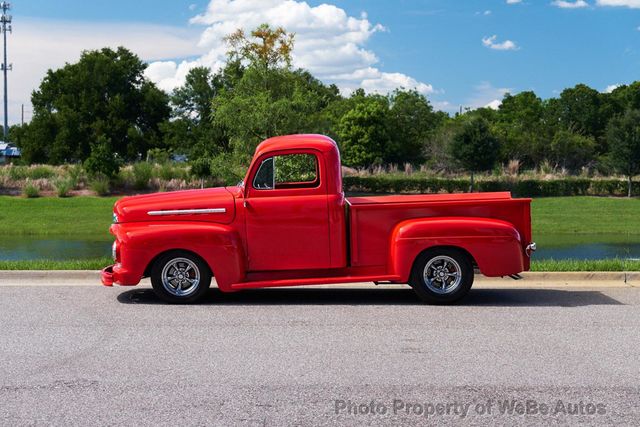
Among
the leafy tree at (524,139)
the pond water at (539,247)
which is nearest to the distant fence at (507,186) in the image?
the leafy tree at (524,139)

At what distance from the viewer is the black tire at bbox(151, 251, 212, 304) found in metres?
9.09

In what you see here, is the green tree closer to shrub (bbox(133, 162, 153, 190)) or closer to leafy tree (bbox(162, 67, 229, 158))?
leafy tree (bbox(162, 67, 229, 158))

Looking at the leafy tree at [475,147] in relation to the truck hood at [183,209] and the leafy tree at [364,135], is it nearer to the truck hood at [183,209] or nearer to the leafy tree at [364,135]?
the leafy tree at [364,135]

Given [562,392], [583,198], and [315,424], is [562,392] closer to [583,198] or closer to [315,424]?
[315,424]

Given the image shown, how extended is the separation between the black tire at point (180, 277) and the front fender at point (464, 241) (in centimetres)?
227

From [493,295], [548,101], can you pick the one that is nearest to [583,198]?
[493,295]

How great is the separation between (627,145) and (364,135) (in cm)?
1904

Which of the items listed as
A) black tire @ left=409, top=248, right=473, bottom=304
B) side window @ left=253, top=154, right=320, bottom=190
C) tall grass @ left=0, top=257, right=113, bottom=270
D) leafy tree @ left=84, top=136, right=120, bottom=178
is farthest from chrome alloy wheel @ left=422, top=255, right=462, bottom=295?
leafy tree @ left=84, top=136, right=120, bottom=178

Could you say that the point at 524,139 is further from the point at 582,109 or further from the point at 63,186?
the point at 63,186

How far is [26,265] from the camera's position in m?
12.0

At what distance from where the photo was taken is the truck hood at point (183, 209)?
916 cm

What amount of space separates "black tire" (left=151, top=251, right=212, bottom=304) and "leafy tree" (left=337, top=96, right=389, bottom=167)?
43.0 metres

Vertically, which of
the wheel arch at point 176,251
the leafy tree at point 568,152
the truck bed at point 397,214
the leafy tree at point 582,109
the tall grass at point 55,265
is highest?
the leafy tree at point 582,109

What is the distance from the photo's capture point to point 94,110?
205ft
